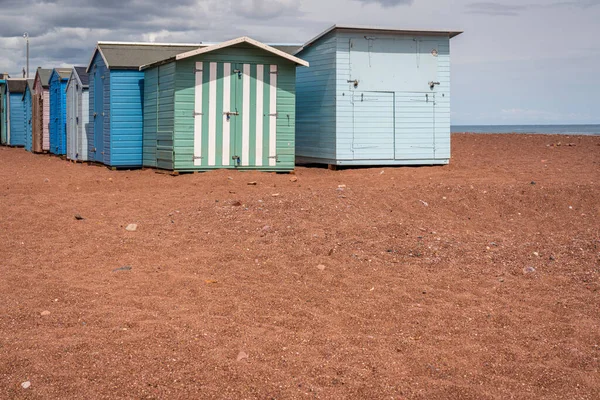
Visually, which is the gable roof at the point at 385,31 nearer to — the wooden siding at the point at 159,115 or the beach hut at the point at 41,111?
the wooden siding at the point at 159,115

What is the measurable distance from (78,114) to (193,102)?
7322mm

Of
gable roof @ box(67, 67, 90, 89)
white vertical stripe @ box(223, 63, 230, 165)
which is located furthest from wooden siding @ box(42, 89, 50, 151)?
white vertical stripe @ box(223, 63, 230, 165)

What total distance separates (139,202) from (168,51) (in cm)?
863

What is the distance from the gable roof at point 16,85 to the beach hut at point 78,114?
12.8 m

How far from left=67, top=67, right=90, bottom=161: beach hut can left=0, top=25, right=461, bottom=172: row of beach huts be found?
76 cm

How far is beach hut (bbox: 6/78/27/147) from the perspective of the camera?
33.2 m

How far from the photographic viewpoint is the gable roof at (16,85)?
3325 cm

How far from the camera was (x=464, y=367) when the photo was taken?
4590mm

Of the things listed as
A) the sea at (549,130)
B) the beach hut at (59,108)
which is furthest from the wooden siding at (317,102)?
the sea at (549,130)

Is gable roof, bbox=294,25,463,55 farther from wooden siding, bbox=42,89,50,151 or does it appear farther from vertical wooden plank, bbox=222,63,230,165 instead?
wooden siding, bbox=42,89,50,151

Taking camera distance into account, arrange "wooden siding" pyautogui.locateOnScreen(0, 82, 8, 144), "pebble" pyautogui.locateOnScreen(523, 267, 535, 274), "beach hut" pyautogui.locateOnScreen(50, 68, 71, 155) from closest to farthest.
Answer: "pebble" pyautogui.locateOnScreen(523, 267, 535, 274)
"beach hut" pyautogui.locateOnScreen(50, 68, 71, 155)
"wooden siding" pyautogui.locateOnScreen(0, 82, 8, 144)

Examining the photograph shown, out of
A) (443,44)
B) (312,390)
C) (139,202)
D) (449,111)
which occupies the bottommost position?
(312,390)

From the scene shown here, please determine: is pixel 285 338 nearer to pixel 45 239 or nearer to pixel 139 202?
pixel 45 239

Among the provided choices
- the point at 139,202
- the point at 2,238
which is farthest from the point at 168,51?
the point at 2,238
